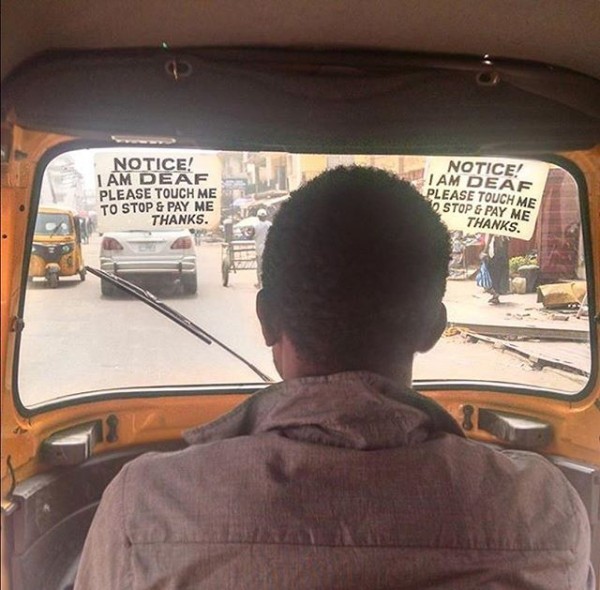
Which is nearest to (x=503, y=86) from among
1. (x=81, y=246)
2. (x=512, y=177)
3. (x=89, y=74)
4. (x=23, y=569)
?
(x=512, y=177)

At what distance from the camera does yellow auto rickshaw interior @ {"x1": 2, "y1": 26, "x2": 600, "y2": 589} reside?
1.97 metres

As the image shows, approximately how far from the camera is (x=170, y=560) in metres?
1.12

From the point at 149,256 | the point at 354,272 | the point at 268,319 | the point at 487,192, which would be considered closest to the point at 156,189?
the point at 149,256

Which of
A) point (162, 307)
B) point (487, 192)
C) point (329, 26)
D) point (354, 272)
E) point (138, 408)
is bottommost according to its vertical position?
point (138, 408)

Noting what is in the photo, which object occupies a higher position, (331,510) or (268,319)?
(268,319)

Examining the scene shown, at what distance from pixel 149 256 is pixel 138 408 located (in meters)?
0.71

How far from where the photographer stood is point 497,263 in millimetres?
2875

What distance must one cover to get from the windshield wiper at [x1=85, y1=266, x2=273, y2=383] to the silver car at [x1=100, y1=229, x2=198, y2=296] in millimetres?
24

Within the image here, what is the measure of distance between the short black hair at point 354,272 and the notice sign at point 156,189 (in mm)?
1246

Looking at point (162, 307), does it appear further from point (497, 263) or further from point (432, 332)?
point (432, 332)

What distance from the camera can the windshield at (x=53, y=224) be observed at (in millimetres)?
2451

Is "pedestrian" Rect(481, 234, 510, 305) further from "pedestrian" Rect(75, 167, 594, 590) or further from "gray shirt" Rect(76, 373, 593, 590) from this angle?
"gray shirt" Rect(76, 373, 593, 590)

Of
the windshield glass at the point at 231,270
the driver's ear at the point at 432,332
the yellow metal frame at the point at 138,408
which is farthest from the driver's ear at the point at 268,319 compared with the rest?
the windshield glass at the point at 231,270

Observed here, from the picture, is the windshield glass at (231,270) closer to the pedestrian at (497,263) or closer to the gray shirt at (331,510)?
the pedestrian at (497,263)
